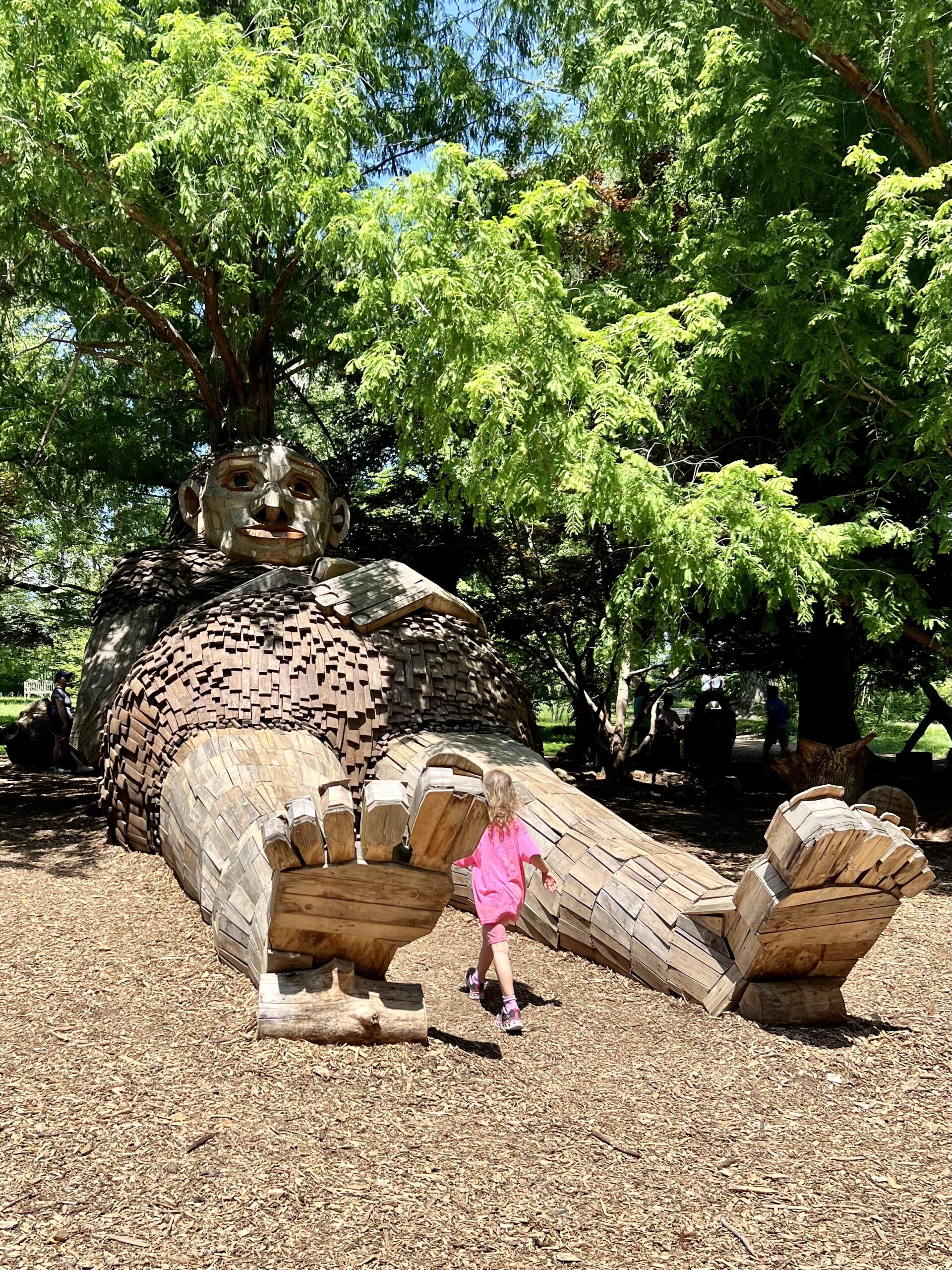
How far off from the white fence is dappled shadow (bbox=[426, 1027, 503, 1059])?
128ft

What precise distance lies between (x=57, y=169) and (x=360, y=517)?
5736mm

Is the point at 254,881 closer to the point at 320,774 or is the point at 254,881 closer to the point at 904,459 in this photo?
the point at 320,774

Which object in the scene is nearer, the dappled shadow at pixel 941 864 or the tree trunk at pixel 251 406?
the dappled shadow at pixel 941 864

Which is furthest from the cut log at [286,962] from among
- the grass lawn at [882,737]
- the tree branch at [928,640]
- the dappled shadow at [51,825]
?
the grass lawn at [882,737]

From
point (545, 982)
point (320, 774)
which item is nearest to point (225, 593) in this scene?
point (320, 774)

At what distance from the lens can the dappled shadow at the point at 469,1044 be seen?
3.52 m

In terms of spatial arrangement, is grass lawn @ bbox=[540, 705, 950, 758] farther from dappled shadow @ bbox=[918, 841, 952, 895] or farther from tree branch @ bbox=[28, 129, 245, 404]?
tree branch @ bbox=[28, 129, 245, 404]

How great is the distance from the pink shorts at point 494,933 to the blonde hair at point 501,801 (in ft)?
1.27

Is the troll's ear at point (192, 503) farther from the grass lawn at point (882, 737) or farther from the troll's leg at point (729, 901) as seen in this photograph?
the grass lawn at point (882, 737)

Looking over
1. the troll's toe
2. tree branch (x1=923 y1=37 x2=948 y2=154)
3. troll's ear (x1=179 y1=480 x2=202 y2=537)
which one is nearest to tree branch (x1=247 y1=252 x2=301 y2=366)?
troll's ear (x1=179 y1=480 x2=202 y2=537)

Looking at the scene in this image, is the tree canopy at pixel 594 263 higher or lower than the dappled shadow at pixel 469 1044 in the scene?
higher

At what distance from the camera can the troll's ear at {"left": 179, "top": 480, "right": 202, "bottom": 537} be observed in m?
7.59

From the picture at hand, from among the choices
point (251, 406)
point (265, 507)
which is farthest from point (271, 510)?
point (251, 406)

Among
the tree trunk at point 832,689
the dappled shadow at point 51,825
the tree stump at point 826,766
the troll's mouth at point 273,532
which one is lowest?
the dappled shadow at point 51,825
